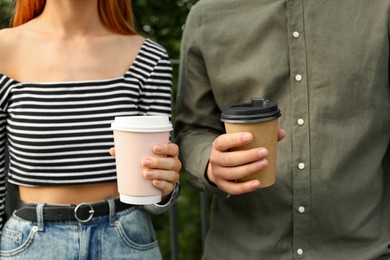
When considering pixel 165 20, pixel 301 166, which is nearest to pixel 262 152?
pixel 301 166

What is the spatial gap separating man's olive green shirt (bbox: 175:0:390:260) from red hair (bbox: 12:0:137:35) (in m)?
0.38

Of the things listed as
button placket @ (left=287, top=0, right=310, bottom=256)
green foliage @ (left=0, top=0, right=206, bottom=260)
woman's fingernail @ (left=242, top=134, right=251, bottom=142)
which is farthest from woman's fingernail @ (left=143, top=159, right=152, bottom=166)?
green foliage @ (left=0, top=0, right=206, bottom=260)

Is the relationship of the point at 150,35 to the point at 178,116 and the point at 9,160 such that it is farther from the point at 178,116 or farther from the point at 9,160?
the point at 9,160

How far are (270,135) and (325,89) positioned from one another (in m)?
0.45

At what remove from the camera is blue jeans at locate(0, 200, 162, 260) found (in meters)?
1.97

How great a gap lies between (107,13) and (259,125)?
30.2 inches

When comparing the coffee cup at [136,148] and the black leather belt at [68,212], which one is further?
the black leather belt at [68,212]

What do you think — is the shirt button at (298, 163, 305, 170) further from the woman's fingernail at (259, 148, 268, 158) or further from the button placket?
the woman's fingernail at (259, 148, 268, 158)

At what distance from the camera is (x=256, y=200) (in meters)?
2.20

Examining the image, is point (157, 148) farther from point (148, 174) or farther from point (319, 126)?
point (319, 126)

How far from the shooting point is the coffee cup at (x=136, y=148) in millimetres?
1765

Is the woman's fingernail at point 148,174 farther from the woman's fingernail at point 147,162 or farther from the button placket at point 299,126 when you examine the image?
the button placket at point 299,126

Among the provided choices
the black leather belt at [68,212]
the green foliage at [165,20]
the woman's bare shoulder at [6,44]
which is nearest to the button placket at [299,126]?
the black leather belt at [68,212]

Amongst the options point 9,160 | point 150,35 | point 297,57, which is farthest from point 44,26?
point 150,35
